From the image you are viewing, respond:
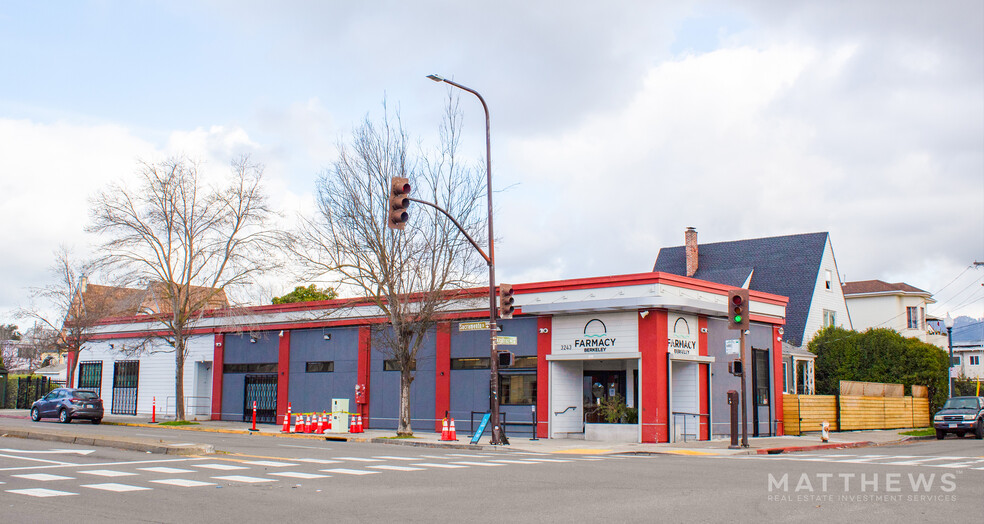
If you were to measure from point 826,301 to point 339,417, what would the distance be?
103 feet

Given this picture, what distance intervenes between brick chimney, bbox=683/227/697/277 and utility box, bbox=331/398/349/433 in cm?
2759

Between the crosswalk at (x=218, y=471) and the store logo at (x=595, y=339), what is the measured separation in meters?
8.18

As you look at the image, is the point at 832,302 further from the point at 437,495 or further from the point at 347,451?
the point at 437,495

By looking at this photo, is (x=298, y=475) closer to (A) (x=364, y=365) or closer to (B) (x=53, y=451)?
(B) (x=53, y=451)

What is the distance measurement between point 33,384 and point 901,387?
48357 mm

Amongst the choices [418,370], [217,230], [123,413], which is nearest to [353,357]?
[418,370]

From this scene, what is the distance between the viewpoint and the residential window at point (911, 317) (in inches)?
2165

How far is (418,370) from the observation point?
3275 cm

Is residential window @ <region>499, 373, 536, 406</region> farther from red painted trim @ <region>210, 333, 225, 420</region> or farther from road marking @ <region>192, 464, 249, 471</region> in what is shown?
red painted trim @ <region>210, 333, 225, 420</region>

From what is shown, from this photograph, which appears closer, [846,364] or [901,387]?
[901,387]

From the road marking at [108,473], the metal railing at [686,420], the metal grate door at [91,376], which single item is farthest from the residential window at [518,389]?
the metal grate door at [91,376]

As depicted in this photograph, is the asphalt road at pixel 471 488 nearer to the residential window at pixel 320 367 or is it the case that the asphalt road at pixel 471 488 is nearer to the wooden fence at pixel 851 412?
the wooden fence at pixel 851 412

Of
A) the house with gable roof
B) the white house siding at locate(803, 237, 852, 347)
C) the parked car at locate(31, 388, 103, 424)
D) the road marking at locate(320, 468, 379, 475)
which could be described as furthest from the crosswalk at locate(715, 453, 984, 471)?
the parked car at locate(31, 388, 103, 424)

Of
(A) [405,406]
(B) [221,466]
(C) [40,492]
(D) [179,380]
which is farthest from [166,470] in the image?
(D) [179,380]
